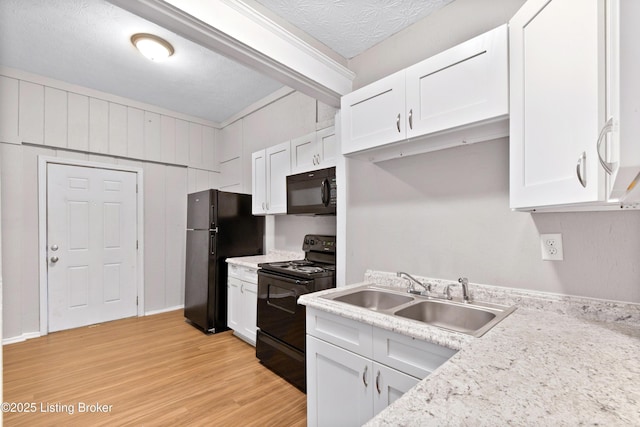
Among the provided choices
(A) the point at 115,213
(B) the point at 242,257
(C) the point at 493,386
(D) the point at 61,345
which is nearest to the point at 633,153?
(C) the point at 493,386

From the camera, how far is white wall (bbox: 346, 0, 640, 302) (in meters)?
1.32

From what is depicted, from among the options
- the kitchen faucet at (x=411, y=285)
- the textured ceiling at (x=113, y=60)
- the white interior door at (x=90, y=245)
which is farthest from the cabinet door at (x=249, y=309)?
the textured ceiling at (x=113, y=60)

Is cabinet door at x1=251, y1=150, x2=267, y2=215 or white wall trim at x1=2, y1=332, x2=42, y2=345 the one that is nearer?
white wall trim at x1=2, y1=332, x2=42, y2=345

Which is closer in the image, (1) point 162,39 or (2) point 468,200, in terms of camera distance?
(2) point 468,200

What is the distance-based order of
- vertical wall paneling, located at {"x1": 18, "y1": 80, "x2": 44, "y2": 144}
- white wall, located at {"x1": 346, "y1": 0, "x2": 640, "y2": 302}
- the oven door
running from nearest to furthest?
1. white wall, located at {"x1": 346, "y1": 0, "x2": 640, "y2": 302}
2. the oven door
3. vertical wall paneling, located at {"x1": 18, "y1": 80, "x2": 44, "y2": 144}

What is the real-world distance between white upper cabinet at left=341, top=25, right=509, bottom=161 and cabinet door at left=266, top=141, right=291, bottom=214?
3.52 feet

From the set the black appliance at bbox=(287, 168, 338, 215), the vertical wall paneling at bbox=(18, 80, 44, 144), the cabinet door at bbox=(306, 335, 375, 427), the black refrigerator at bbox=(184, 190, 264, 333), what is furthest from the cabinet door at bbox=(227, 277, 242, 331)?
the vertical wall paneling at bbox=(18, 80, 44, 144)

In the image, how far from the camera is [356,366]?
57.4 inches

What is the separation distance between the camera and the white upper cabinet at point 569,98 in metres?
0.74

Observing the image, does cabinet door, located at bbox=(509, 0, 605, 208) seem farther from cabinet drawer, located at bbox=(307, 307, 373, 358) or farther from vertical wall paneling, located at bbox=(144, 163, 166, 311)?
vertical wall paneling, located at bbox=(144, 163, 166, 311)

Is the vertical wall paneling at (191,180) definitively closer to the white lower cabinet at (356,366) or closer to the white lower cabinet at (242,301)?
the white lower cabinet at (242,301)

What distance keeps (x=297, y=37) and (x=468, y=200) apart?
154 cm

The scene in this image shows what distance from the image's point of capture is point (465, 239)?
1.74 m

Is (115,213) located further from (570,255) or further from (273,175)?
(570,255)
